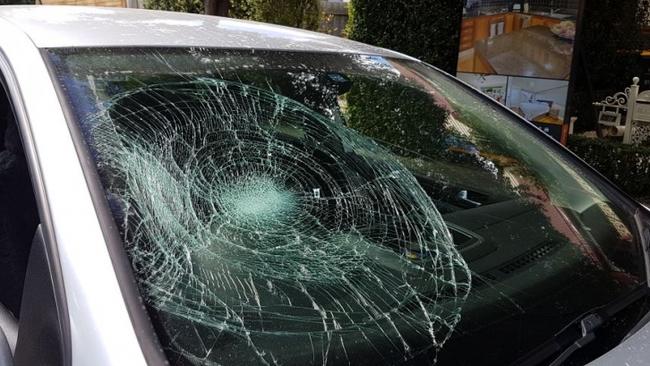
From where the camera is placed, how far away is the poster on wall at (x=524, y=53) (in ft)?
18.0

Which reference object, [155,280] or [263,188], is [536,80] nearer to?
[263,188]

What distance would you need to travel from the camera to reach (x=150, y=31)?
1762mm

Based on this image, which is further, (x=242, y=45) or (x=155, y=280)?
(x=242, y=45)

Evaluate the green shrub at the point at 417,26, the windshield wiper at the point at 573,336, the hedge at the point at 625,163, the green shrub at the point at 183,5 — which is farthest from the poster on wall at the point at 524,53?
the green shrub at the point at 183,5

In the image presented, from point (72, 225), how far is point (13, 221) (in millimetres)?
783

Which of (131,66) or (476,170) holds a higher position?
(131,66)

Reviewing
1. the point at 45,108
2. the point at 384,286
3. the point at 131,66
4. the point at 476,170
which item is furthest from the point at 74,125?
the point at 476,170

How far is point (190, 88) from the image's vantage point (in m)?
1.63

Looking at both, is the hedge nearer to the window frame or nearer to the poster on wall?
the poster on wall

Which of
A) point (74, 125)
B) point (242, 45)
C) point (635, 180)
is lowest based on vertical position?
point (635, 180)

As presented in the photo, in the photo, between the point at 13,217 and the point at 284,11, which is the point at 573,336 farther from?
the point at 284,11

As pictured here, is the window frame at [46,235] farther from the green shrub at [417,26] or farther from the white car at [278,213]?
the green shrub at [417,26]

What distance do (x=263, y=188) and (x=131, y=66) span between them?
18.7 inches

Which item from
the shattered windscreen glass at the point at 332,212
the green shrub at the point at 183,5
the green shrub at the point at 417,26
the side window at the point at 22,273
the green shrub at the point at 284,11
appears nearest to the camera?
the side window at the point at 22,273
